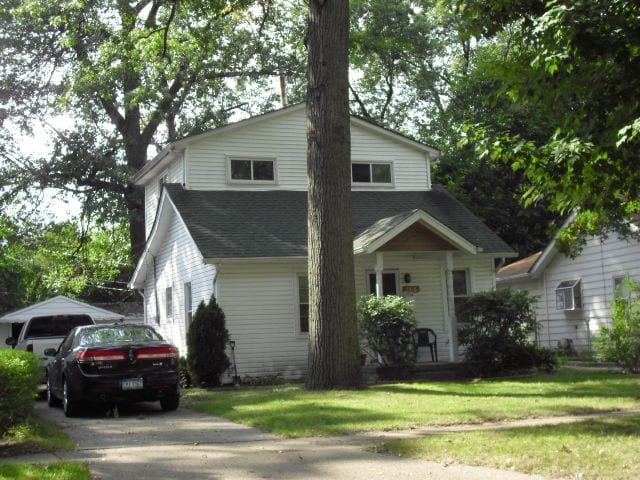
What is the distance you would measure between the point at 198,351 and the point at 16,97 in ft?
64.0

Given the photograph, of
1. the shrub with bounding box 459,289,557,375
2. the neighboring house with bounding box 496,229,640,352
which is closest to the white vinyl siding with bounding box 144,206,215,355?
the shrub with bounding box 459,289,557,375

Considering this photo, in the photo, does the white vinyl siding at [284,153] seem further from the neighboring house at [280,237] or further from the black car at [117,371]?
the black car at [117,371]

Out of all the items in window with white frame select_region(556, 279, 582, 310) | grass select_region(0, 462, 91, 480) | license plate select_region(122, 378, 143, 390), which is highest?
window with white frame select_region(556, 279, 582, 310)

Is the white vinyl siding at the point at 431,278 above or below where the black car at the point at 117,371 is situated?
above

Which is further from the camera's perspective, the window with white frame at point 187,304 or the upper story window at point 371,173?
the upper story window at point 371,173

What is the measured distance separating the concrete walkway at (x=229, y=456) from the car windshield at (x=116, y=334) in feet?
6.65

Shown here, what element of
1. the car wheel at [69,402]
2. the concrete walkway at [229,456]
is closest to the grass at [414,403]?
the concrete walkway at [229,456]

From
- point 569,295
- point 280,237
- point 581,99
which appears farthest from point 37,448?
point 569,295

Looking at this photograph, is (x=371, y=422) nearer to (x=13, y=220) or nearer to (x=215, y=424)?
(x=215, y=424)

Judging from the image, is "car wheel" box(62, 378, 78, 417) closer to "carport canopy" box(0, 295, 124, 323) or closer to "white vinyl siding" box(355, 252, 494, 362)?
"white vinyl siding" box(355, 252, 494, 362)

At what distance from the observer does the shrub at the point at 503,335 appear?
18016mm

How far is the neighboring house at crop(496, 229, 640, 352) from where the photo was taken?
23.2 m

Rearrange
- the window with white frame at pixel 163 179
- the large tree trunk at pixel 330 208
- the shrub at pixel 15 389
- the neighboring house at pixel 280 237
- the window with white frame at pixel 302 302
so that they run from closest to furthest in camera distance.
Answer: the shrub at pixel 15 389, the large tree trunk at pixel 330 208, the neighboring house at pixel 280 237, the window with white frame at pixel 302 302, the window with white frame at pixel 163 179

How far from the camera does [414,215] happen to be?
61.3ft
